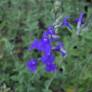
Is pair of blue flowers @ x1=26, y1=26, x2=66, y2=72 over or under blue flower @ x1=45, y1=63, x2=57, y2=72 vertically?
over

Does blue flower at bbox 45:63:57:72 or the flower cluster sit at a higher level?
the flower cluster

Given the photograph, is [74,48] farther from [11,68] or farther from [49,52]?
[11,68]

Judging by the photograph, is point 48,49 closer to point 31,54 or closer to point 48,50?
point 48,50

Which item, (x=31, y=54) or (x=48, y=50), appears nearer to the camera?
(x=48, y=50)

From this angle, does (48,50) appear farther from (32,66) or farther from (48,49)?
(32,66)

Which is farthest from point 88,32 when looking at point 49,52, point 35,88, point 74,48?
point 35,88

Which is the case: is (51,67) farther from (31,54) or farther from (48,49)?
(31,54)

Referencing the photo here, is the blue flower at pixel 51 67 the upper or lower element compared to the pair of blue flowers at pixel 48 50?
lower

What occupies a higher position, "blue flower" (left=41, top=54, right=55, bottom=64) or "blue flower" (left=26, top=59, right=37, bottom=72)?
"blue flower" (left=41, top=54, right=55, bottom=64)

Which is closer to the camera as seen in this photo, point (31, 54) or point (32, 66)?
point (32, 66)

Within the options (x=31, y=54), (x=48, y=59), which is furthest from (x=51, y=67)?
(x=31, y=54)

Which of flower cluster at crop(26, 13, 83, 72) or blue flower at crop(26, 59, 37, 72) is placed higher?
flower cluster at crop(26, 13, 83, 72)
